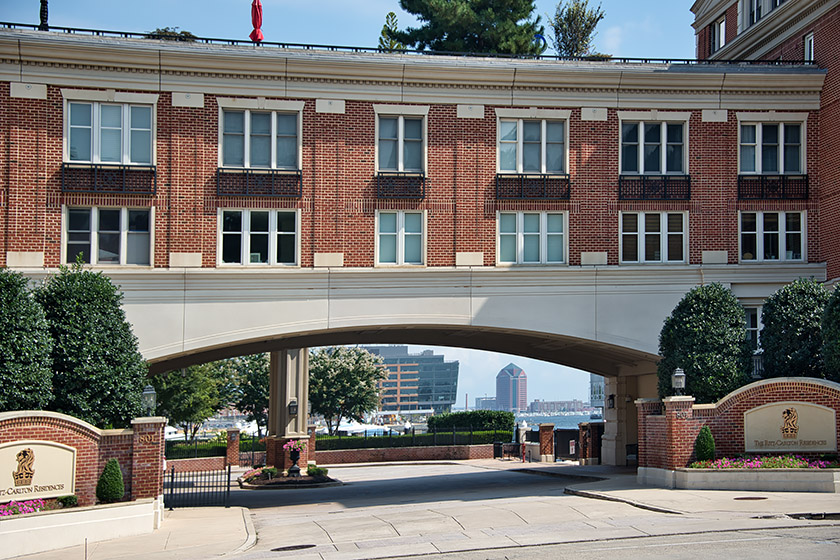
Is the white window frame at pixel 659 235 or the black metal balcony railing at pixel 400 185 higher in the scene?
the black metal balcony railing at pixel 400 185

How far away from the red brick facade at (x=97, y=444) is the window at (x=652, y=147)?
1770 cm

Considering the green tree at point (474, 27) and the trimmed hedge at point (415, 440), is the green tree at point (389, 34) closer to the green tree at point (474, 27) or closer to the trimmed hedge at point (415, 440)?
the green tree at point (474, 27)

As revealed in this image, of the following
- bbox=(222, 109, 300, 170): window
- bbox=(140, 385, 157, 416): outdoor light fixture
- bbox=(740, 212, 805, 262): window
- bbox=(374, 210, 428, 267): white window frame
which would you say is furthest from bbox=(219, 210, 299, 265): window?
bbox=(740, 212, 805, 262): window

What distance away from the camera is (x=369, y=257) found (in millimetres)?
30672

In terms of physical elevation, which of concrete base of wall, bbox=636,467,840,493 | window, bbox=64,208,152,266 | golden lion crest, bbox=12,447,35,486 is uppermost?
window, bbox=64,208,152,266

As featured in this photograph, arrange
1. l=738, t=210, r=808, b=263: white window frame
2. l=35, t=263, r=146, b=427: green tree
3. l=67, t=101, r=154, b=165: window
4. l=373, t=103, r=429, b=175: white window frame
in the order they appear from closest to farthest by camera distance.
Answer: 1. l=35, t=263, r=146, b=427: green tree
2. l=67, t=101, r=154, b=165: window
3. l=373, t=103, r=429, b=175: white window frame
4. l=738, t=210, r=808, b=263: white window frame

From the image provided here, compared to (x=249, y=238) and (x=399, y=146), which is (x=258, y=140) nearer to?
(x=249, y=238)

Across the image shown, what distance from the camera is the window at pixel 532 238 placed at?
3166 centimetres

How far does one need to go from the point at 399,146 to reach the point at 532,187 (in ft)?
15.1

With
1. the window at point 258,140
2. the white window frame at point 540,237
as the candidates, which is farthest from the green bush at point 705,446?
the window at point 258,140

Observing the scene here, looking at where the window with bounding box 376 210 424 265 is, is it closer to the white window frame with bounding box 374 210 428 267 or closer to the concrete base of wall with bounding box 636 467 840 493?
the white window frame with bounding box 374 210 428 267

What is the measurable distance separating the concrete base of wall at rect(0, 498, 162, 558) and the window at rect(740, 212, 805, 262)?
2091cm

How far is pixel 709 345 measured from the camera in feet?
94.6

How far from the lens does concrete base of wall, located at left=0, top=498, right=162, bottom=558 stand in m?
20.7
